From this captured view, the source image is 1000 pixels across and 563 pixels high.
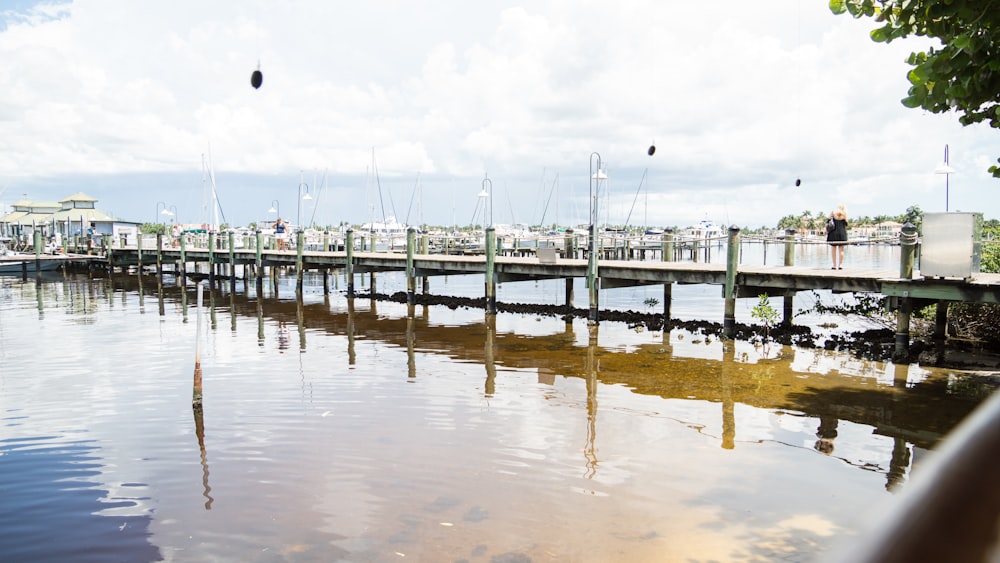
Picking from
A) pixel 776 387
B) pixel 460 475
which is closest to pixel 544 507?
pixel 460 475

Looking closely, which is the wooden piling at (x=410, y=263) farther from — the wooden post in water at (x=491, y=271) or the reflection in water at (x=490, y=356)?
the reflection in water at (x=490, y=356)

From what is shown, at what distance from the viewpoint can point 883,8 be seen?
295 inches

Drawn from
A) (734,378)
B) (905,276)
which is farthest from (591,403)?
(905,276)

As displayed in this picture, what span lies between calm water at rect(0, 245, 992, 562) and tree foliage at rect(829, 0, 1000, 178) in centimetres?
383

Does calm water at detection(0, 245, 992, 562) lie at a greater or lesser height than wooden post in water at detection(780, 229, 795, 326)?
lesser

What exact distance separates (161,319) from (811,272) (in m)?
21.2

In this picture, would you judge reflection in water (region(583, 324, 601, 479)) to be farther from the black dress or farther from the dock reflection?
the black dress

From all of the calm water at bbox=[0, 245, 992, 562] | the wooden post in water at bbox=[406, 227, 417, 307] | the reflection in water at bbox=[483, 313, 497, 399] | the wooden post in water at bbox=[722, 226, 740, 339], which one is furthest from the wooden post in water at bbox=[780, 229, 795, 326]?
the wooden post in water at bbox=[406, 227, 417, 307]

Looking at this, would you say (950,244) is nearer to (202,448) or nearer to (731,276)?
(731,276)

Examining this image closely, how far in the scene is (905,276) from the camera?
49.4 ft

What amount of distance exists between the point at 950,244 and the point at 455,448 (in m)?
10.9

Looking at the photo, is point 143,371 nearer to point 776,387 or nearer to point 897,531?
point 776,387

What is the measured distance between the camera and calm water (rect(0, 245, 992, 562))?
7438 mm

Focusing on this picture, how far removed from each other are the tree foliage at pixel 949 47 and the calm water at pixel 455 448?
3834 mm
